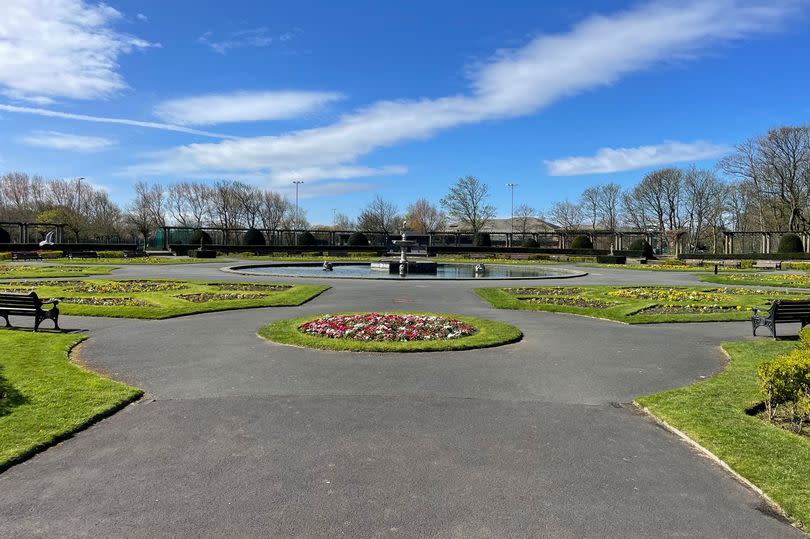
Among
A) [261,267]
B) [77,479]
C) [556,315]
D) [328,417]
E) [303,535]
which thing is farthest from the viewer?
[261,267]

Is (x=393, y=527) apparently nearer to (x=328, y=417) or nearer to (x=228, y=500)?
(x=228, y=500)

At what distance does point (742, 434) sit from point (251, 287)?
1932 cm

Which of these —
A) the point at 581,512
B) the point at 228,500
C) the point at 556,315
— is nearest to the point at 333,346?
the point at 228,500

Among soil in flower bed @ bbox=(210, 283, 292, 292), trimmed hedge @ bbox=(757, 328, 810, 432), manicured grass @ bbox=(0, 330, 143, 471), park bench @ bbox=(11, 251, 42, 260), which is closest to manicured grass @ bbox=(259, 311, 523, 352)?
manicured grass @ bbox=(0, 330, 143, 471)

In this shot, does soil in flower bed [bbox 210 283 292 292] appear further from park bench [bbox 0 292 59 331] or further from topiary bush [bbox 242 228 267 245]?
topiary bush [bbox 242 228 267 245]

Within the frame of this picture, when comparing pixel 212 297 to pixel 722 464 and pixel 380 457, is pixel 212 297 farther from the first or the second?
pixel 722 464

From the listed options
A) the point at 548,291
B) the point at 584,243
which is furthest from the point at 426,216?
the point at 548,291

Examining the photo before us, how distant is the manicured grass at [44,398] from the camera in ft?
17.5

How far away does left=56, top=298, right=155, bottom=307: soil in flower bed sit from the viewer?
16.1 m

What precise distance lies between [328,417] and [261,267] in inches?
1336

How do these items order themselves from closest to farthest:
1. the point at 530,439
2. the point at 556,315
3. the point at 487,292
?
the point at 530,439, the point at 556,315, the point at 487,292

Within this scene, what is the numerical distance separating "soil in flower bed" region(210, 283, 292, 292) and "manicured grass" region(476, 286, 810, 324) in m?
8.15

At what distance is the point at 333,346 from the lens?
992 centimetres

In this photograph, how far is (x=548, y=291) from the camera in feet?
71.0
